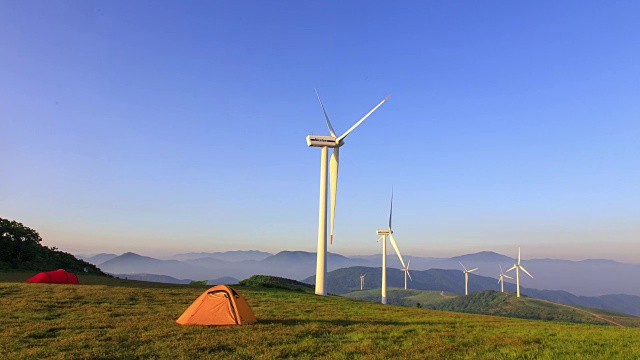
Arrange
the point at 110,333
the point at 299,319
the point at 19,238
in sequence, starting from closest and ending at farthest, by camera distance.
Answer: the point at 110,333 → the point at 299,319 → the point at 19,238

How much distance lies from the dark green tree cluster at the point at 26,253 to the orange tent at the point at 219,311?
57.2 meters

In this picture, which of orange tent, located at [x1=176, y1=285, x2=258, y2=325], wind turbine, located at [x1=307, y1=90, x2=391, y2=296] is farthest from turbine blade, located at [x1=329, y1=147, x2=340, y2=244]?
orange tent, located at [x1=176, y1=285, x2=258, y2=325]

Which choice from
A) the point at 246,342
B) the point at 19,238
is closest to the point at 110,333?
the point at 246,342

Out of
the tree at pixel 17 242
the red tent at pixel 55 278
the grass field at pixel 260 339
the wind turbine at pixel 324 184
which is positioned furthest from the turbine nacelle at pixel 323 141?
the tree at pixel 17 242

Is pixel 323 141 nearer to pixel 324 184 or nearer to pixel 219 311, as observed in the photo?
pixel 324 184

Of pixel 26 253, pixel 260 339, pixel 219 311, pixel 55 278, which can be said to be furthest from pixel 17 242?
pixel 260 339

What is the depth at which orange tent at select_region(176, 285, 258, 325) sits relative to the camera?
22562 mm

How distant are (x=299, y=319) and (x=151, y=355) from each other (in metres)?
12.3

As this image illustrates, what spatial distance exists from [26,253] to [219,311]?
66567 mm

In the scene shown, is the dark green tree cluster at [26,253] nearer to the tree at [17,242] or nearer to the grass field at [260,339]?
the tree at [17,242]

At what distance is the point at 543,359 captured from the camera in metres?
15.2

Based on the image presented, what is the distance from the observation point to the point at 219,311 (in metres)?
22.9

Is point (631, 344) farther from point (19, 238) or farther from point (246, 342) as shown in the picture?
point (19, 238)

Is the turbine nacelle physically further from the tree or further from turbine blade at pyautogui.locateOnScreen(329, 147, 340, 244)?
the tree
